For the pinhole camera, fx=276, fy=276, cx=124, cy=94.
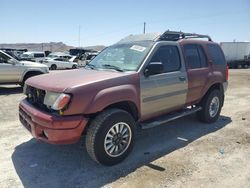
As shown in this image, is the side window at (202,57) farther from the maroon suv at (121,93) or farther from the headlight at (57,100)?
the headlight at (57,100)

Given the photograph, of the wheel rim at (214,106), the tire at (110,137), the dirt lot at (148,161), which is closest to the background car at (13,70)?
the dirt lot at (148,161)

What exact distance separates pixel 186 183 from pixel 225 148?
5.31 ft

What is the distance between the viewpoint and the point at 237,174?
4.00 metres

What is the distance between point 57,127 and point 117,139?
0.98m

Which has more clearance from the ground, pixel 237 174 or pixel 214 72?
pixel 214 72

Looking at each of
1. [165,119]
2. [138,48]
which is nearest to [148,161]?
[165,119]

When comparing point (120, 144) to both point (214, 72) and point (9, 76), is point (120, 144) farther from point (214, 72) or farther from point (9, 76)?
point (9, 76)

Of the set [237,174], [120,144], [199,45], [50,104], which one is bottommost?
[237,174]

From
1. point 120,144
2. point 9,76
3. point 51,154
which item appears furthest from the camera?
point 9,76

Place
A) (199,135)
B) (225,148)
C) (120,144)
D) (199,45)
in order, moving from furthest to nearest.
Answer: (199,45)
(199,135)
(225,148)
(120,144)

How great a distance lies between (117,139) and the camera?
13.8 ft

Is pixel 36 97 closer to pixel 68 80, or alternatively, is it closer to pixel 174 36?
pixel 68 80

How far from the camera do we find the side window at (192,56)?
564 cm

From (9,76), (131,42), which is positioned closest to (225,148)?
(131,42)
